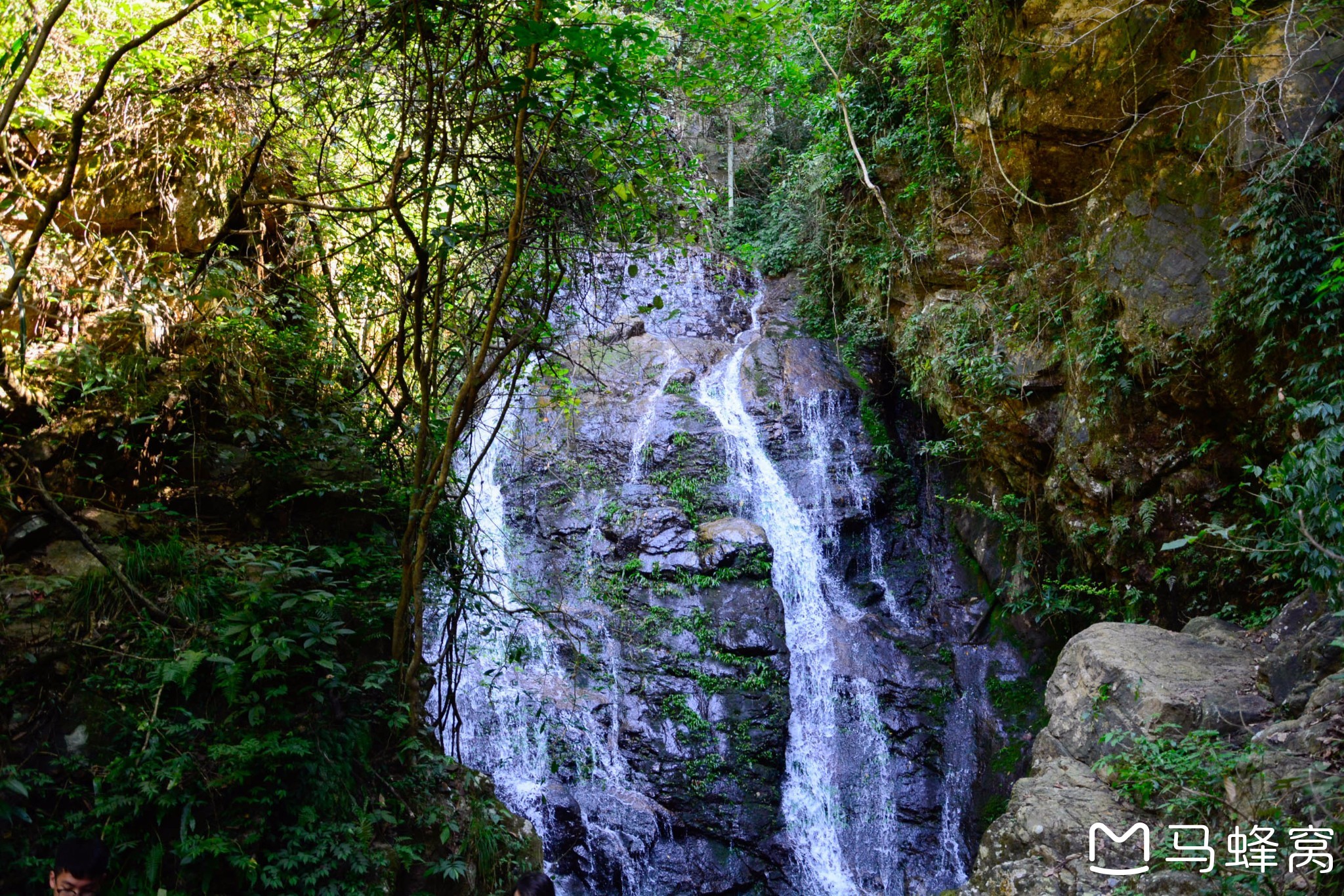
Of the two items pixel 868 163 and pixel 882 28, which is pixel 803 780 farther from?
pixel 882 28

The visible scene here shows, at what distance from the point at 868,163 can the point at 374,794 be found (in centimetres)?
898

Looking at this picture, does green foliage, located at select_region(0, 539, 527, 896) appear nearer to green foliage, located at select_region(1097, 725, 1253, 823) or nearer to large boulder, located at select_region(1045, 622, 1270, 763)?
green foliage, located at select_region(1097, 725, 1253, 823)

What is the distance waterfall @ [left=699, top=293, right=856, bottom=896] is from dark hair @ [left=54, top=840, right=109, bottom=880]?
6300mm

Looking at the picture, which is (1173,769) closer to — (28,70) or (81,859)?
(81,859)

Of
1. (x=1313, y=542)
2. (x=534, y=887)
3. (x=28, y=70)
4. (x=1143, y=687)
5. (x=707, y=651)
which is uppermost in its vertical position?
(x=28, y=70)

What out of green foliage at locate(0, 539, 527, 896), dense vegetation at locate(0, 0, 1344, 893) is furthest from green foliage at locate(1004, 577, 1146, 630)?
green foliage at locate(0, 539, 527, 896)

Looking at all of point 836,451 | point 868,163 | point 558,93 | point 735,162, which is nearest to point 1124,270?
point 868,163

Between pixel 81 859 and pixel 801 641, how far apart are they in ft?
23.9

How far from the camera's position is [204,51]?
14.1 ft

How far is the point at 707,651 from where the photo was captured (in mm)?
8586

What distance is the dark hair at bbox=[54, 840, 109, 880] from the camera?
2.86 meters

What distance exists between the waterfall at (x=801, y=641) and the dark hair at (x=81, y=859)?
20.7 feet

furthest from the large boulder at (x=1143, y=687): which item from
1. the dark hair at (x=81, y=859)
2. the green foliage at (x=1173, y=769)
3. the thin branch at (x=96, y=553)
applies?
the thin branch at (x=96, y=553)

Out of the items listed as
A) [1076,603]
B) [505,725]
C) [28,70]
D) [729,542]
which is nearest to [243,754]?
[28,70]
